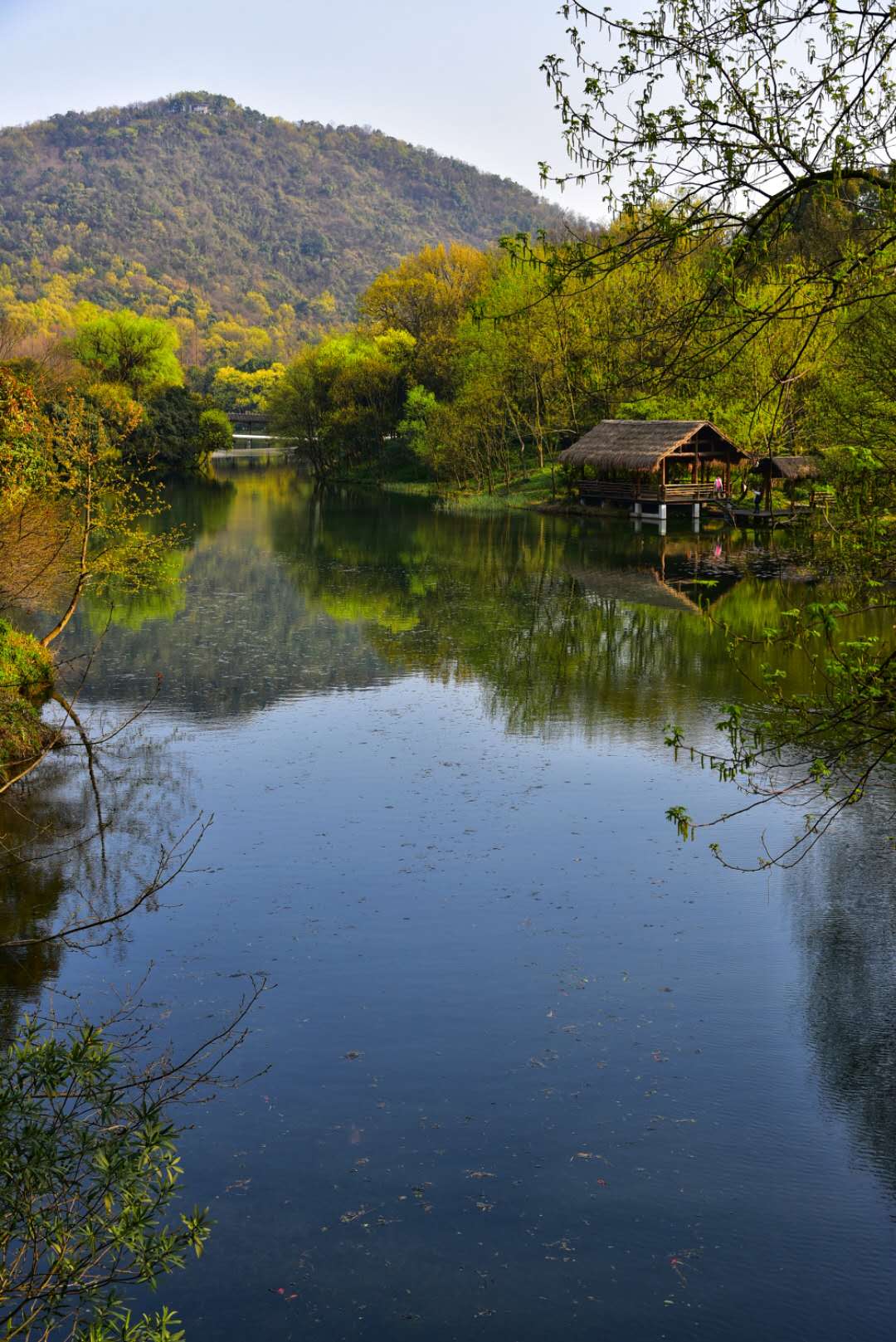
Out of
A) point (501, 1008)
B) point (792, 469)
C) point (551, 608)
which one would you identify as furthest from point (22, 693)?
point (792, 469)

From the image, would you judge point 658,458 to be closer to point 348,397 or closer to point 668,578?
point 668,578

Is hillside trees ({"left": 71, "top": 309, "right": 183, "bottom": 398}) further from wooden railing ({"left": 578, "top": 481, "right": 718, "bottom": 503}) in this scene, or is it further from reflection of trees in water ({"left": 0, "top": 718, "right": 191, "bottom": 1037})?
reflection of trees in water ({"left": 0, "top": 718, "right": 191, "bottom": 1037})

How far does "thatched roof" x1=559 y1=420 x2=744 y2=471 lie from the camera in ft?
141

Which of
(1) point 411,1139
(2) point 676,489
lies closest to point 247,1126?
(1) point 411,1139

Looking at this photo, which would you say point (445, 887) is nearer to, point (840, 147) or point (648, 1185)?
point (648, 1185)

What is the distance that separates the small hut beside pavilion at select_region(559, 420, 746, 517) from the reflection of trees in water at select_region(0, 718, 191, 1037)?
29.2m

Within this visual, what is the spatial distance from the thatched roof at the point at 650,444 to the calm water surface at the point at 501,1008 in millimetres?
23203

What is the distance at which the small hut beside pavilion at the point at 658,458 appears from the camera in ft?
142

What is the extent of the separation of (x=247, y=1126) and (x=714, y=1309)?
3388 mm

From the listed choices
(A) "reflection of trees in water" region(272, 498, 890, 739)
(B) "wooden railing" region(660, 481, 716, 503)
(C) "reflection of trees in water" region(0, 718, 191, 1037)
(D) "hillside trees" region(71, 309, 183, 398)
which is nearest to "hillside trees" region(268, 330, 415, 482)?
(D) "hillside trees" region(71, 309, 183, 398)

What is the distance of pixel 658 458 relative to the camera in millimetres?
42438

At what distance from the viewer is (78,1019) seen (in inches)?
382

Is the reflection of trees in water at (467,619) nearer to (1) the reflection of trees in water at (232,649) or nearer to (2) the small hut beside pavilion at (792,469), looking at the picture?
(1) the reflection of trees in water at (232,649)

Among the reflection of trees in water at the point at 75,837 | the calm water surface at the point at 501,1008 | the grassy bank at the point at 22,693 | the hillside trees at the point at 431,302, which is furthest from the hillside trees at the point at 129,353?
the reflection of trees in water at the point at 75,837
